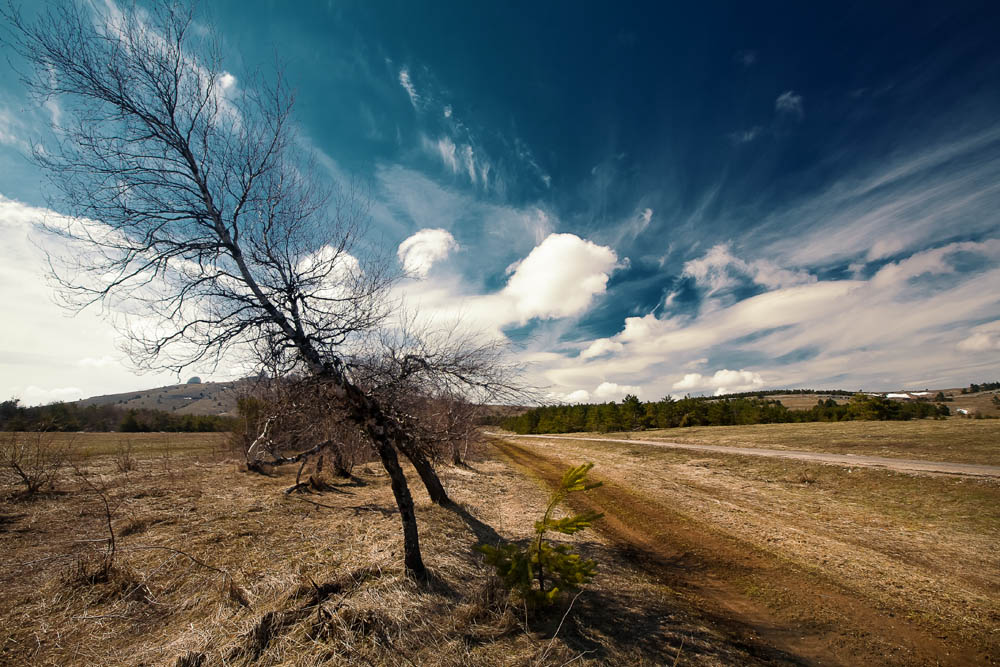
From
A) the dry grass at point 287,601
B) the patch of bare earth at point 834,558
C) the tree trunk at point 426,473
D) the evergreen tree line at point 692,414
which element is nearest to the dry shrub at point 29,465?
the dry grass at point 287,601

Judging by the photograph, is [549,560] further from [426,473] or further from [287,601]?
[426,473]

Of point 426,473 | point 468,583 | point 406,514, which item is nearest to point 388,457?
point 406,514

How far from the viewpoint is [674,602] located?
597cm

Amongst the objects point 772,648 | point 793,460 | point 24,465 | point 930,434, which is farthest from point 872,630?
point 930,434

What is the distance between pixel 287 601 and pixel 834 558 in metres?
10.5

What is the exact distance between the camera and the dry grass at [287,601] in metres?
4.07

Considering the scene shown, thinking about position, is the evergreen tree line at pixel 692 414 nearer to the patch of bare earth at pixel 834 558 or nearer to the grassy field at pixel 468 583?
the patch of bare earth at pixel 834 558

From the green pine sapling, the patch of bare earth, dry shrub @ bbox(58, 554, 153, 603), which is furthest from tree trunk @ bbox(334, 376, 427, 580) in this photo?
the patch of bare earth

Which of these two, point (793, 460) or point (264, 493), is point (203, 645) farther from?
A: point (793, 460)

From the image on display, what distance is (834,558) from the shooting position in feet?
24.7

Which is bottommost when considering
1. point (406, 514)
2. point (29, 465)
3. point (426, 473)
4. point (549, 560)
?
point (549, 560)

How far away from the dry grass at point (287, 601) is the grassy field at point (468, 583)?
3 cm

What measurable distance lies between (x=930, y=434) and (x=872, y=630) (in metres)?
32.6

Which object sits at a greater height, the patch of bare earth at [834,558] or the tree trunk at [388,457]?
the tree trunk at [388,457]
